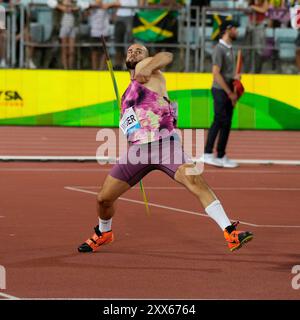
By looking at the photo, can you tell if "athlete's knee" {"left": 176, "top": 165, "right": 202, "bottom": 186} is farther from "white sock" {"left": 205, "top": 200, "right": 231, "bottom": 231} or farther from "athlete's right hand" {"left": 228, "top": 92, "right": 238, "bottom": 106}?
"athlete's right hand" {"left": 228, "top": 92, "right": 238, "bottom": 106}

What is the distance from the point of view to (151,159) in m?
11.6

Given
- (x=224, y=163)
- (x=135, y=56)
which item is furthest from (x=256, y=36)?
(x=135, y=56)

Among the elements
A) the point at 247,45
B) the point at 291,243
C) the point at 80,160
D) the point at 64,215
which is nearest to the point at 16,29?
the point at 247,45

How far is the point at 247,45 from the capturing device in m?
28.0

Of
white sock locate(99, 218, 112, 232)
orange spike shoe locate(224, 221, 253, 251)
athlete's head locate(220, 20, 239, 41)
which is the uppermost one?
athlete's head locate(220, 20, 239, 41)

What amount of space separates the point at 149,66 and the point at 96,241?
1.92 meters

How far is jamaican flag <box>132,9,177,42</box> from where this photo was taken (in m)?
27.3

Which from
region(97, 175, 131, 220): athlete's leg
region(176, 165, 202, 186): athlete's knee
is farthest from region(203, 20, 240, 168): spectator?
region(176, 165, 202, 186): athlete's knee

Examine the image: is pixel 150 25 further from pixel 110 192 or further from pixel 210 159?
pixel 110 192

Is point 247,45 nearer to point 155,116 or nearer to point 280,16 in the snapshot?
point 280,16

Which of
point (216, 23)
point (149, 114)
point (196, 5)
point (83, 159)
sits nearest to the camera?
point (149, 114)

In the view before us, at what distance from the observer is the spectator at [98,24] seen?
27188 millimetres

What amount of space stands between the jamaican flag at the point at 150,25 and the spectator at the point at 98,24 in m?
0.62

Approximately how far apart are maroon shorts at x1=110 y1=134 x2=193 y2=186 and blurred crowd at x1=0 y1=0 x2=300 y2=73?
15751 mm
